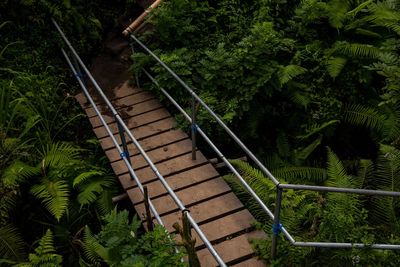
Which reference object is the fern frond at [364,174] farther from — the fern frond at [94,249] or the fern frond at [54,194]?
the fern frond at [54,194]

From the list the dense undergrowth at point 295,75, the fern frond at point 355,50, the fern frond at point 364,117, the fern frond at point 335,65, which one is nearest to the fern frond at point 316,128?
the dense undergrowth at point 295,75

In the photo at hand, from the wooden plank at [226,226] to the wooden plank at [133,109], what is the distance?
2.42 meters

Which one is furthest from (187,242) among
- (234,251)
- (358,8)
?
(358,8)

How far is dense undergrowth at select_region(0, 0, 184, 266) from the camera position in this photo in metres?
4.33

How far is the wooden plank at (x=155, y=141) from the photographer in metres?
5.44

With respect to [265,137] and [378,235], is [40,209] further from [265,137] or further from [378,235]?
[378,235]

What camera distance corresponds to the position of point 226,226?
14.2ft

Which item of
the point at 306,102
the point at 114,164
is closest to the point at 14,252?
the point at 114,164

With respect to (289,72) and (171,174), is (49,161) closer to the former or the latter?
(171,174)

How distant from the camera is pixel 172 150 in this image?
542cm

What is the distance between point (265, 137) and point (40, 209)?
134 inches

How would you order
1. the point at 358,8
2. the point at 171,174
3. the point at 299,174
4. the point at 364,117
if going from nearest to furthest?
1. the point at 171,174
2. the point at 299,174
3. the point at 364,117
4. the point at 358,8

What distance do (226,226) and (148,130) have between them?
2.06m

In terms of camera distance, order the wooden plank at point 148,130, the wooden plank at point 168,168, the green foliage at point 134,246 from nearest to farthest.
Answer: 1. the green foliage at point 134,246
2. the wooden plank at point 168,168
3. the wooden plank at point 148,130
